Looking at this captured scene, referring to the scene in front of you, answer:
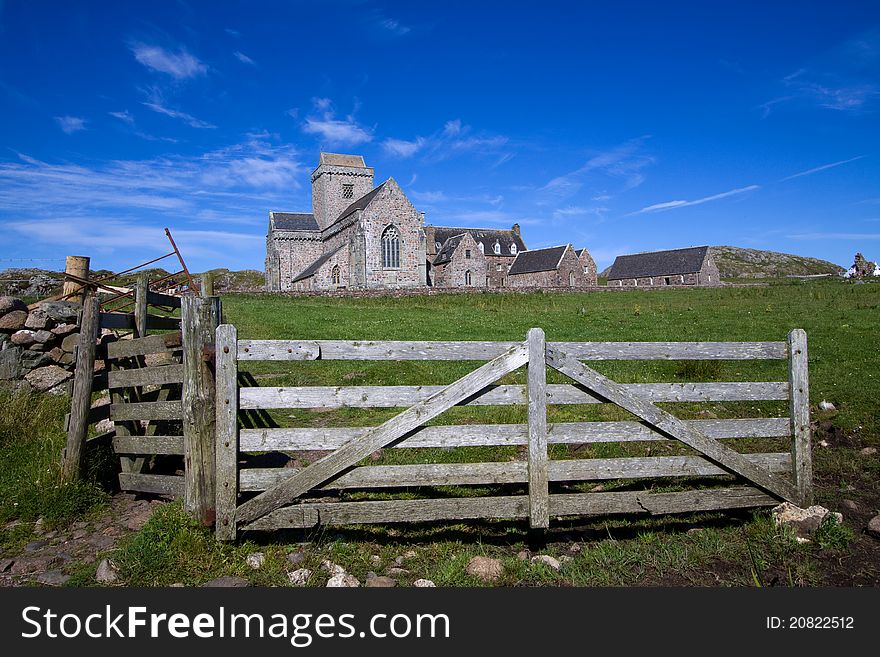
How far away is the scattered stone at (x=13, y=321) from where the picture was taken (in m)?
9.50

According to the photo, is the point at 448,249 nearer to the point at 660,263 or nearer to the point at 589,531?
the point at 660,263

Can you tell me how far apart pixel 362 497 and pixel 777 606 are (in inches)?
173

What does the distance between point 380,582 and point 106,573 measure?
8.18ft

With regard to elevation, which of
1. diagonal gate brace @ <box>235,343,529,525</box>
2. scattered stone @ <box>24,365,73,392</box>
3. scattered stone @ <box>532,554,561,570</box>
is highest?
scattered stone @ <box>24,365,73,392</box>

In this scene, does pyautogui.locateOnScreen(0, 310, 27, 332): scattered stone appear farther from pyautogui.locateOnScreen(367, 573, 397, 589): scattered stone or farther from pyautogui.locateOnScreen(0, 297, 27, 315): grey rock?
pyautogui.locateOnScreen(367, 573, 397, 589): scattered stone

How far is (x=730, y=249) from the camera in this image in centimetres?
17012

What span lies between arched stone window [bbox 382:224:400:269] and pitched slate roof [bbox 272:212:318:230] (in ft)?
67.0

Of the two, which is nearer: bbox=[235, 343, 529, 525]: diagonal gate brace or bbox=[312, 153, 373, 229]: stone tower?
bbox=[235, 343, 529, 525]: diagonal gate brace

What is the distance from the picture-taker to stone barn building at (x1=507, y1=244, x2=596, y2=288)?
2874 inches

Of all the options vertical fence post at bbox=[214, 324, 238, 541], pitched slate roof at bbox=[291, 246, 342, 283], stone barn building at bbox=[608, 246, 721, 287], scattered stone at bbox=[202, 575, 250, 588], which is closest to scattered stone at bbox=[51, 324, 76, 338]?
vertical fence post at bbox=[214, 324, 238, 541]

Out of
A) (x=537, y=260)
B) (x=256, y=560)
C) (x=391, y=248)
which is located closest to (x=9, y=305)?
(x=256, y=560)

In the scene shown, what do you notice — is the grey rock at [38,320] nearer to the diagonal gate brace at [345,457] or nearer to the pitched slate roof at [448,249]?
the diagonal gate brace at [345,457]

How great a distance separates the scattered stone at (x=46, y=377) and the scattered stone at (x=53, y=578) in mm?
5777

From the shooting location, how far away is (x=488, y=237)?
3337 inches
